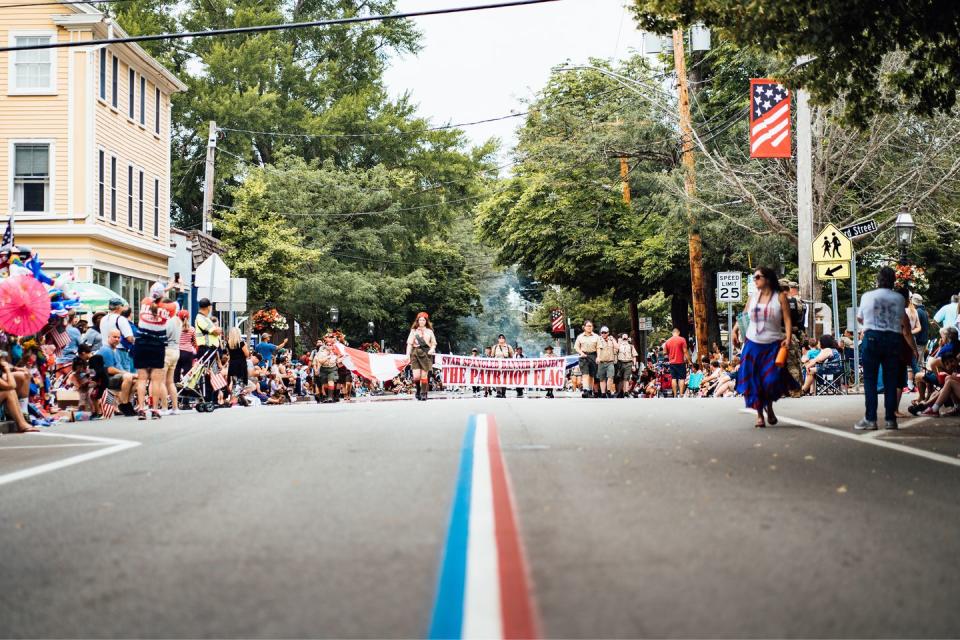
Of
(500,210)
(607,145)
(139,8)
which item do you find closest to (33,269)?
(607,145)

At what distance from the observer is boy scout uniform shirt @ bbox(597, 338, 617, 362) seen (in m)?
29.6

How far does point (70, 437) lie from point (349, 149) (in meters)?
44.3

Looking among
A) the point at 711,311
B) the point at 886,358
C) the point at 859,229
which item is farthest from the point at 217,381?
the point at 711,311

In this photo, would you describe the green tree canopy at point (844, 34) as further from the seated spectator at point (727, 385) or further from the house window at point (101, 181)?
the house window at point (101, 181)

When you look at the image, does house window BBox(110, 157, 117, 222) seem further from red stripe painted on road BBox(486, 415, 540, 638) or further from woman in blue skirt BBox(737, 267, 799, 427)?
red stripe painted on road BBox(486, 415, 540, 638)

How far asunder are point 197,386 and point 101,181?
1437 cm

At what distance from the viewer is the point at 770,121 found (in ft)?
86.9

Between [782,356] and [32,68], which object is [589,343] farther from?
[32,68]

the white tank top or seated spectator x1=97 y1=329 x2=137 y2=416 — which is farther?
seated spectator x1=97 y1=329 x2=137 y2=416

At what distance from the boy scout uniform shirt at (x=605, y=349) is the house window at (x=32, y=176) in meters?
15.3

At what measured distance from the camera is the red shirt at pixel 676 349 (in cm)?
3297

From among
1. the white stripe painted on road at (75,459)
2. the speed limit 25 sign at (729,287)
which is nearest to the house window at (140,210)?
the speed limit 25 sign at (729,287)

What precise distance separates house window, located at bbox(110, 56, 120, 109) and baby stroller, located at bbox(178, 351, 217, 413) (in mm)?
15608

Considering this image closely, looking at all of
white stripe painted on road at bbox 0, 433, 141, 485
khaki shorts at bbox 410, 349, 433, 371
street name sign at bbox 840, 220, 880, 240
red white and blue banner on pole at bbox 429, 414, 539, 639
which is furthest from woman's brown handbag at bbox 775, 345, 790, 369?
khaki shorts at bbox 410, 349, 433, 371
